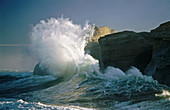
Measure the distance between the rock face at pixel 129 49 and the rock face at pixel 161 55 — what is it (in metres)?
4.29

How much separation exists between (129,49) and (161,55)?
22.9 ft

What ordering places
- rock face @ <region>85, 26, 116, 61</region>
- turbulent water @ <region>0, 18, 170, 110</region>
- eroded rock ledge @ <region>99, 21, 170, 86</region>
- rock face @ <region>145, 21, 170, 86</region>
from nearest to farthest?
1. turbulent water @ <region>0, 18, 170, 110</region>
2. rock face @ <region>145, 21, 170, 86</region>
3. eroded rock ledge @ <region>99, 21, 170, 86</region>
4. rock face @ <region>85, 26, 116, 61</region>

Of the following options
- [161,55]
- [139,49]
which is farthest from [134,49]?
[161,55]

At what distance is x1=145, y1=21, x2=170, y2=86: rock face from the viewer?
12805 millimetres

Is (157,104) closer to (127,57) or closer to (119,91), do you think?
(119,91)

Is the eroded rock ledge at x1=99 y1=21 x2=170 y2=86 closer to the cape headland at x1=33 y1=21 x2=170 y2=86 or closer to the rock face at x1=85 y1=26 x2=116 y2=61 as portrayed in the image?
the cape headland at x1=33 y1=21 x2=170 y2=86

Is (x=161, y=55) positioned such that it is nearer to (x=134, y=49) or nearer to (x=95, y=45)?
(x=134, y=49)

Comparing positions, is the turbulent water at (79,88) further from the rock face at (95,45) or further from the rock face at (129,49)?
the rock face at (95,45)

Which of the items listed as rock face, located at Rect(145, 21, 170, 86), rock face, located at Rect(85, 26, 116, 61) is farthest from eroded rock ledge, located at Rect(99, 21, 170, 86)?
rock face, located at Rect(85, 26, 116, 61)

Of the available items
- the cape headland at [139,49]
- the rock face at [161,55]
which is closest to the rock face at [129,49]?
the cape headland at [139,49]

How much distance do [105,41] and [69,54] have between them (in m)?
5.24

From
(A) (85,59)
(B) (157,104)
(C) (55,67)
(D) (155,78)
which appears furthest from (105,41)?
(B) (157,104)

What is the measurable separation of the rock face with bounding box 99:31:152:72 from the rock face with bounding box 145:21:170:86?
14.1 feet

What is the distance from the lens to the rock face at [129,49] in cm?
1997
